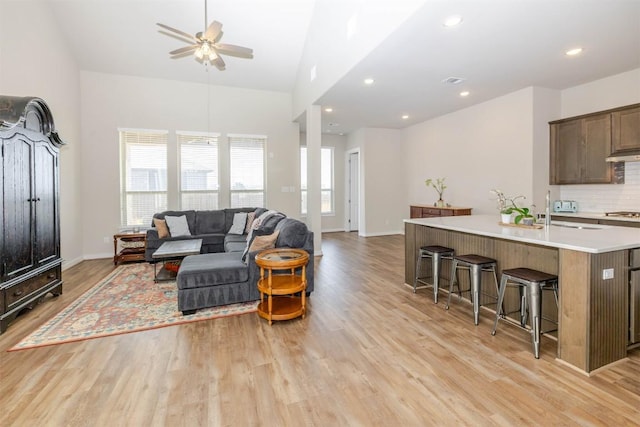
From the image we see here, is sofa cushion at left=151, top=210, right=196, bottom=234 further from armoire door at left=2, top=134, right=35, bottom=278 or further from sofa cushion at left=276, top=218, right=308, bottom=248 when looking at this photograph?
sofa cushion at left=276, top=218, right=308, bottom=248

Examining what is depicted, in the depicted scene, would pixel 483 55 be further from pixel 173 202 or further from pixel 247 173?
pixel 173 202

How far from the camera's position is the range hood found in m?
4.35

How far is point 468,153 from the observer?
6676mm

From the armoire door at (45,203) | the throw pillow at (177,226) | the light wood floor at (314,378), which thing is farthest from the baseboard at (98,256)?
the light wood floor at (314,378)

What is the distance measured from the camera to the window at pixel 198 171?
688cm

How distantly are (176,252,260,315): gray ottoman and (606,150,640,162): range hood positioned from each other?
5.50 meters

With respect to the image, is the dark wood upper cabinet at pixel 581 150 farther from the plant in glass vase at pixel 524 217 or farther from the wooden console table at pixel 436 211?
the plant in glass vase at pixel 524 217

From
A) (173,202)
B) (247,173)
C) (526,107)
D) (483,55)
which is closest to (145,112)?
(173,202)

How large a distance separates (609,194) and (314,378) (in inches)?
222

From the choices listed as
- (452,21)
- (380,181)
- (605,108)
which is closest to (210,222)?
(380,181)

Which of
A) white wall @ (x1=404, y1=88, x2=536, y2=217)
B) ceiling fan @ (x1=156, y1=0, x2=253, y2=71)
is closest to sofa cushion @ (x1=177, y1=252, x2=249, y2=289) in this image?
ceiling fan @ (x1=156, y1=0, x2=253, y2=71)

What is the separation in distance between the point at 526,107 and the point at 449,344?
184 inches

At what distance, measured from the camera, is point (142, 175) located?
6594mm

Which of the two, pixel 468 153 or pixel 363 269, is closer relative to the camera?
pixel 363 269
